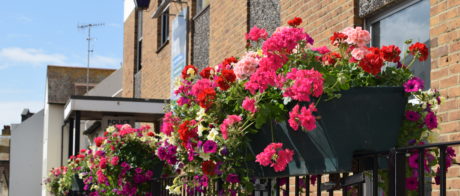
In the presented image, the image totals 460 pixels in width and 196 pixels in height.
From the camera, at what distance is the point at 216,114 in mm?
3578

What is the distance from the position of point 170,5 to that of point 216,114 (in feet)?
41.9

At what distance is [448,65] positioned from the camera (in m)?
5.88

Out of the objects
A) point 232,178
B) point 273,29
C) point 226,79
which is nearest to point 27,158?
point 273,29

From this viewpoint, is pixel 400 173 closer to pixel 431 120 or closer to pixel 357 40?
pixel 431 120

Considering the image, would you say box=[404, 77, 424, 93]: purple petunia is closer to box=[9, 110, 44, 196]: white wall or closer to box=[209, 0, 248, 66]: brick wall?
box=[209, 0, 248, 66]: brick wall

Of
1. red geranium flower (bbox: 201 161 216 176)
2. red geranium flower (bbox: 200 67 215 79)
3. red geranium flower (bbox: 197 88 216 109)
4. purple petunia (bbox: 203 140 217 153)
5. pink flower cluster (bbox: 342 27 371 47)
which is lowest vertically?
red geranium flower (bbox: 201 161 216 176)

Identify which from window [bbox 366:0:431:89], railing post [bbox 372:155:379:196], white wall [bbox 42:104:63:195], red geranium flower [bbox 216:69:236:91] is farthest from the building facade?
white wall [bbox 42:104:63:195]

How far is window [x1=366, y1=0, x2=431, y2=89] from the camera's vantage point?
6555 mm

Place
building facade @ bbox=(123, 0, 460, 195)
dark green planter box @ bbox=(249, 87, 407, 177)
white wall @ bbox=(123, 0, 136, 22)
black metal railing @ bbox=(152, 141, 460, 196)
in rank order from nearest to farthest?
black metal railing @ bbox=(152, 141, 460, 196) → dark green planter box @ bbox=(249, 87, 407, 177) → building facade @ bbox=(123, 0, 460, 195) → white wall @ bbox=(123, 0, 136, 22)

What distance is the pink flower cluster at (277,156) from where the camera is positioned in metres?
3.11

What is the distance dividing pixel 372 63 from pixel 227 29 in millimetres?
9081

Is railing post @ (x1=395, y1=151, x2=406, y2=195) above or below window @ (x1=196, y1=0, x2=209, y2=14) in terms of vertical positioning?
below

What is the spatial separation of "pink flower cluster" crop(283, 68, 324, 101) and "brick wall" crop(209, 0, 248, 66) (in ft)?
26.1

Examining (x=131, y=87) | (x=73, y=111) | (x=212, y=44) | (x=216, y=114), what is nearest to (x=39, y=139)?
(x=131, y=87)
